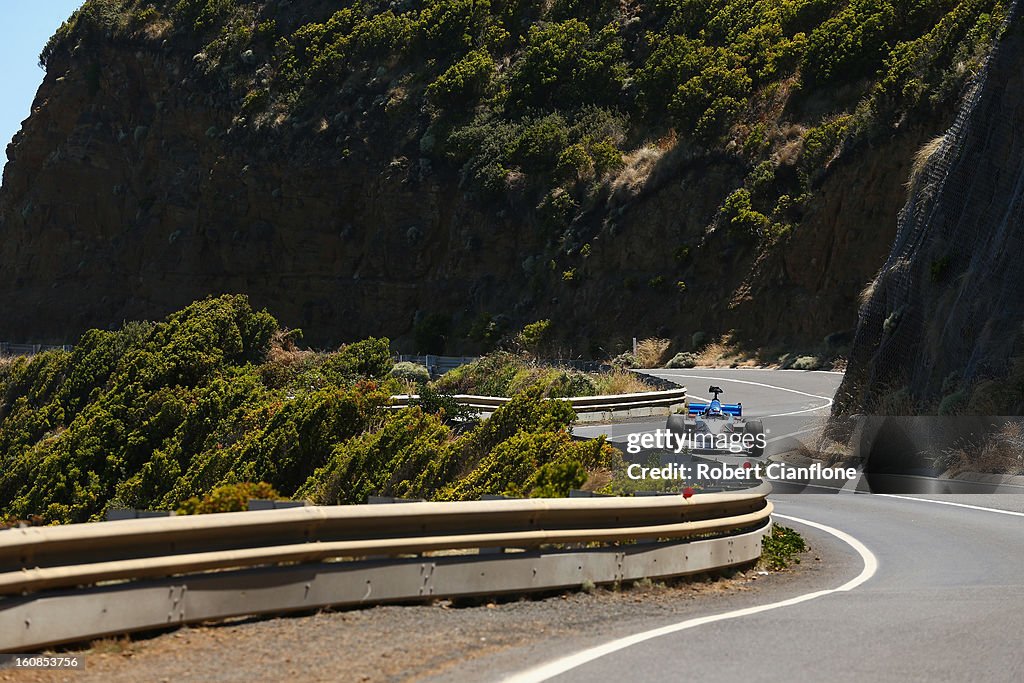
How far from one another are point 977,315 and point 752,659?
60.4ft

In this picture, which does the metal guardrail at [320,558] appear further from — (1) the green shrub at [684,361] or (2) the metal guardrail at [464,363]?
(1) the green shrub at [684,361]

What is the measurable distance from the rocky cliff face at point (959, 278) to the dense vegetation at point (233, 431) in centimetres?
783

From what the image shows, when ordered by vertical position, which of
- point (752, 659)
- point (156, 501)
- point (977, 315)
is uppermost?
point (977, 315)

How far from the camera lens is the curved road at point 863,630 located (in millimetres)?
6441

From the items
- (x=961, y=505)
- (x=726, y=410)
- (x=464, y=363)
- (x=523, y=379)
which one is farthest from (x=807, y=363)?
(x=961, y=505)

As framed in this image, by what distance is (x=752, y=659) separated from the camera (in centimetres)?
673

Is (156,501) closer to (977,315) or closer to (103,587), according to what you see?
(977,315)

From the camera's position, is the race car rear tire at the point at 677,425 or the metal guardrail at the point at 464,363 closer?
the race car rear tire at the point at 677,425

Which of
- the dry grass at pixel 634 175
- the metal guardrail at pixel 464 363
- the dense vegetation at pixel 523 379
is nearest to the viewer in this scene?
the dense vegetation at pixel 523 379

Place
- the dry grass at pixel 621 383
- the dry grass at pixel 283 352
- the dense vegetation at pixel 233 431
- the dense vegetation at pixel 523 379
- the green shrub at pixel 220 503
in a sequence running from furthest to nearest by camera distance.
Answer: the dry grass at pixel 283 352
the dry grass at pixel 621 383
the dense vegetation at pixel 523 379
the dense vegetation at pixel 233 431
the green shrub at pixel 220 503

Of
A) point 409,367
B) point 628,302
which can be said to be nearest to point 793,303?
point 628,302

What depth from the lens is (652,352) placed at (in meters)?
53.6

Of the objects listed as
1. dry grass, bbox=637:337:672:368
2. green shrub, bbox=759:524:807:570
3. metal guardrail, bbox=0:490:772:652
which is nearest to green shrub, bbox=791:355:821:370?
dry grass, bbox=637:337:672:368

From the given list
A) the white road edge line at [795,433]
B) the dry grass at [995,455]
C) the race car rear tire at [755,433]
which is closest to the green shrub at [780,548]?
the race car rear tire at [755,433]
